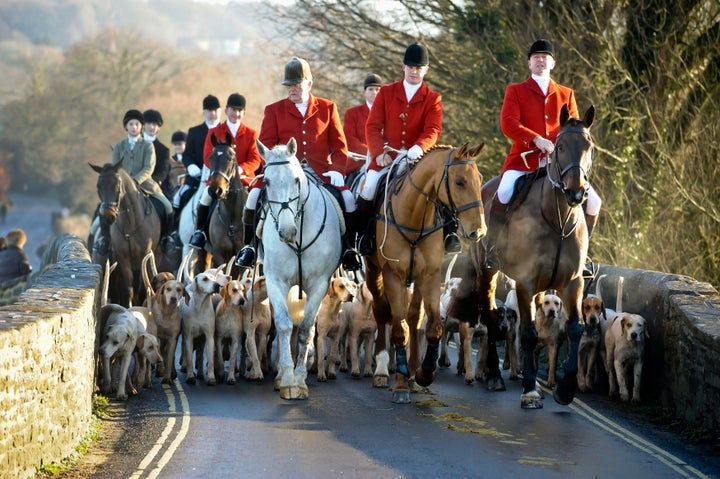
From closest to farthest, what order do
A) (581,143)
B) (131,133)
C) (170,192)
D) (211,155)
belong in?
(581,143), (211,155), (131,133), (170,192)

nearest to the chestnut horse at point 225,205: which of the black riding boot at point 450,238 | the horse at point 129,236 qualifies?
the horse at point 129,236

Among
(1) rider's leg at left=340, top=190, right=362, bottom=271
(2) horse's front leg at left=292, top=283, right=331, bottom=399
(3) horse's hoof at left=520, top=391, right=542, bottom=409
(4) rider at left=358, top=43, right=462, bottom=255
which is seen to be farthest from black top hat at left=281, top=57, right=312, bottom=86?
(3) horse's hoof at left=520, top=391, right=542, bottom=409

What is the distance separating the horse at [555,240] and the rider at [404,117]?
3.75ft

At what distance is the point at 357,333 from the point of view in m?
13.5

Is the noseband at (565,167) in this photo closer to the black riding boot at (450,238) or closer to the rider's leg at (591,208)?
the rider's leg at (591,208)

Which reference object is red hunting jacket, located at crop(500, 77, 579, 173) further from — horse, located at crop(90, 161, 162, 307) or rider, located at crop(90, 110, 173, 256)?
rider, located at crop(90, 110, 173, 256)

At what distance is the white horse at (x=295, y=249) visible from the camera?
1120 centimetres

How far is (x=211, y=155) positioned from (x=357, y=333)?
8.90 feet

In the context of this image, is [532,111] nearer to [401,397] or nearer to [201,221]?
[401,397]

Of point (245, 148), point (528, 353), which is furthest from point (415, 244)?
point (245, 148)

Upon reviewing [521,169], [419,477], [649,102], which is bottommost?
[419,477]

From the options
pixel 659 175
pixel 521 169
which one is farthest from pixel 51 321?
pixel 659 175

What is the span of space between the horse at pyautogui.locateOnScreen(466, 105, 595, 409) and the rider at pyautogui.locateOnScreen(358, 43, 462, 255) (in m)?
1.14

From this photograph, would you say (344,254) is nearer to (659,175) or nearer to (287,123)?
(287,123)
